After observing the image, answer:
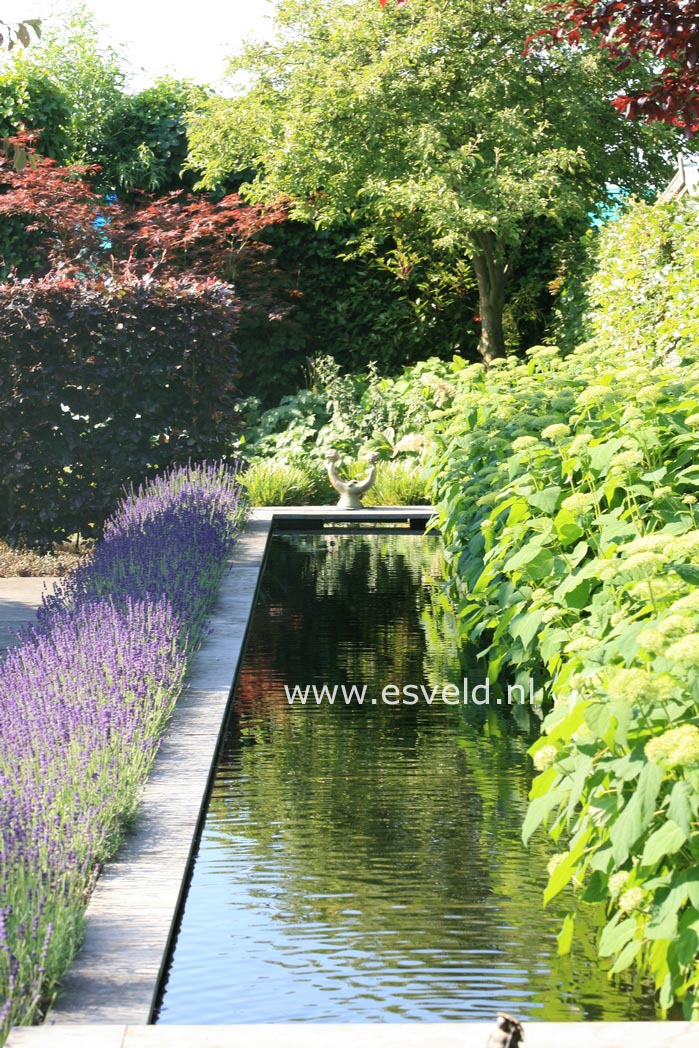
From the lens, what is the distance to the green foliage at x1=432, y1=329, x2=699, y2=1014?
243cm

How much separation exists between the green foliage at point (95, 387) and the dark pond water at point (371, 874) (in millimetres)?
4626

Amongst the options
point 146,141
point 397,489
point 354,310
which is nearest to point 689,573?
point 397,489

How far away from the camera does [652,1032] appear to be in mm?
2230

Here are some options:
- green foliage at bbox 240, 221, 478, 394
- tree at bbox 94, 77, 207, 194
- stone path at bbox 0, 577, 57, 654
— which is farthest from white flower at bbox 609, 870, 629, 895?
tree at bbox 94, 77, 207, 194

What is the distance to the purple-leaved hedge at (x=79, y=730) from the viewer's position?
2.54 meters

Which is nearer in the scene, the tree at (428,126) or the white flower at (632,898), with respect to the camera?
the white flower at (632,898)

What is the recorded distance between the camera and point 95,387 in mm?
10375

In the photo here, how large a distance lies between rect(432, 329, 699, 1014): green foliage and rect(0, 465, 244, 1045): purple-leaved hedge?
1043mm

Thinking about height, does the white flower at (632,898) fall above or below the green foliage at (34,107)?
below

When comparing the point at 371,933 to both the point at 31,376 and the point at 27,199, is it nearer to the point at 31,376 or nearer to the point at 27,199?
the point at 31,376

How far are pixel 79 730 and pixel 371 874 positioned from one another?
94 cm

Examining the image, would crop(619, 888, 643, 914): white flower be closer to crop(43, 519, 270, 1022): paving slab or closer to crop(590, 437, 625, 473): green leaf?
crop(43, 519, 270, 1022): paving slab

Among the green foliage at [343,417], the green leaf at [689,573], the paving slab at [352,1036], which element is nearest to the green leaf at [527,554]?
the green leaf at [689,573]

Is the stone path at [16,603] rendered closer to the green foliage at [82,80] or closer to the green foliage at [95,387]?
the green foliage at [95,387]
